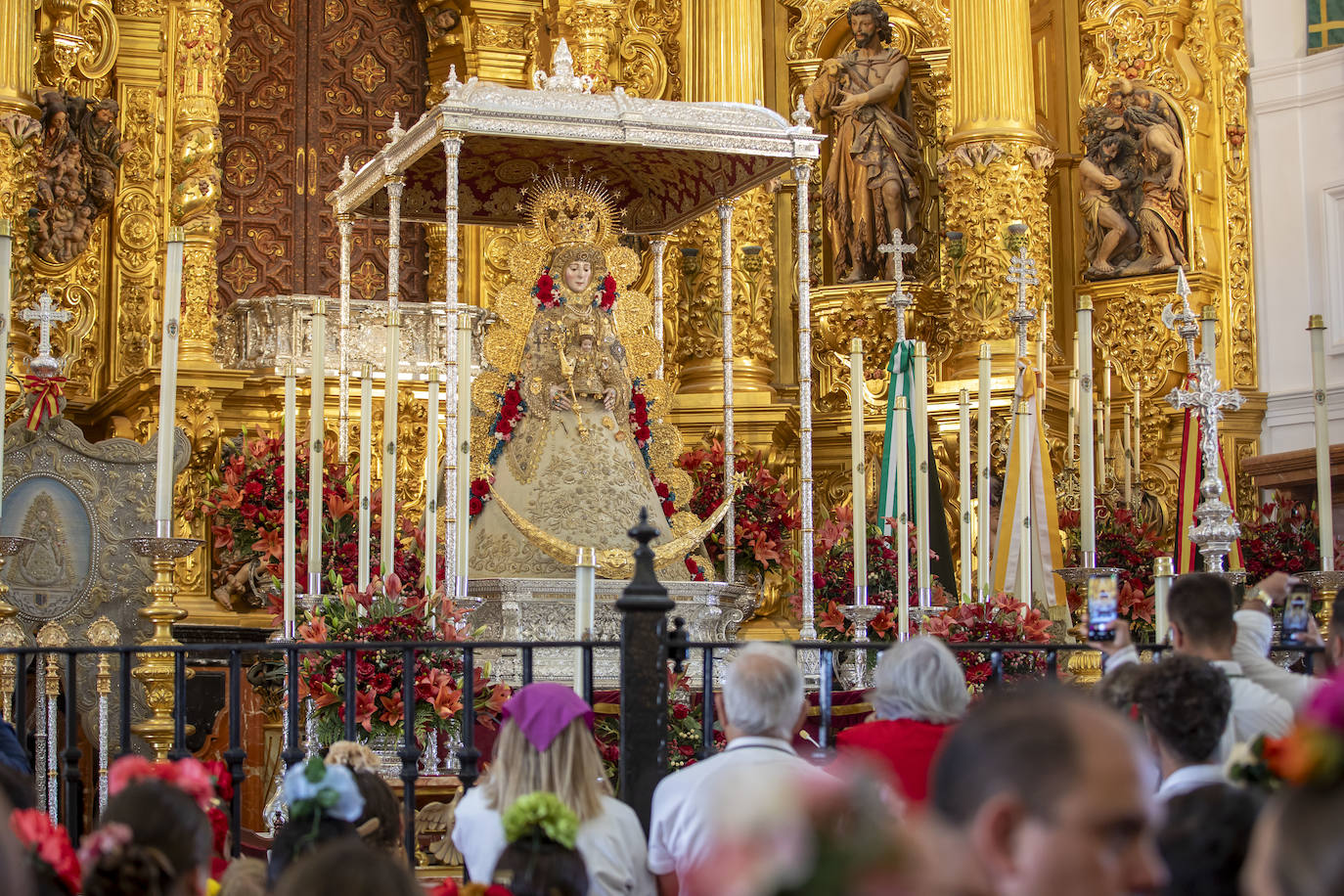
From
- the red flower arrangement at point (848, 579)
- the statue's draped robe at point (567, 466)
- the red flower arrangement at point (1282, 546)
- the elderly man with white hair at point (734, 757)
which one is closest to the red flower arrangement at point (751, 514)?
the red flower arrangement at point (848, 579)

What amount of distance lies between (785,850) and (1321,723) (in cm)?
67

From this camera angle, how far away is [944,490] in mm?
11961

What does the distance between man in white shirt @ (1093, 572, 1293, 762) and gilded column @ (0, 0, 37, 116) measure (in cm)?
868

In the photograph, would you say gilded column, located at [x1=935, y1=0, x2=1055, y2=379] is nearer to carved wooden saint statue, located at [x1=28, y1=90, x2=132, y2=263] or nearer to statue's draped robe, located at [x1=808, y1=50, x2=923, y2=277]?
statue's draped robe, located at [x1=808, y1=50, x2=923, y2=277]

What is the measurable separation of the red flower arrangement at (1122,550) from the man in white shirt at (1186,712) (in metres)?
6.48

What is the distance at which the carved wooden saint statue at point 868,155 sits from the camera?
1280 cm

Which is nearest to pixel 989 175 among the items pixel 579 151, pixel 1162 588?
pixel 579 151

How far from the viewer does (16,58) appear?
11.0 m

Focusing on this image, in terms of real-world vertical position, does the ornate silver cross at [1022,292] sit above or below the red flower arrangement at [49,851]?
above

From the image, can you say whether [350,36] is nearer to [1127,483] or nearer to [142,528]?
[142,528]

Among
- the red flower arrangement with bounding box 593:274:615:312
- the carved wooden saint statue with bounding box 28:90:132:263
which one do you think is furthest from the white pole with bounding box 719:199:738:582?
the carved wooden saint statue with bounding box 28:90:132:263

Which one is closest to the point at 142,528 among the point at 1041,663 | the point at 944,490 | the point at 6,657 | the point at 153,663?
the point at 6,657

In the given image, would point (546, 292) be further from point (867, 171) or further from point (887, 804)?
point (887, 804)

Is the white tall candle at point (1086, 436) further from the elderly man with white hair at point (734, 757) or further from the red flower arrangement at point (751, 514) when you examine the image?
the elderly man with white hair at point (734, 757)
